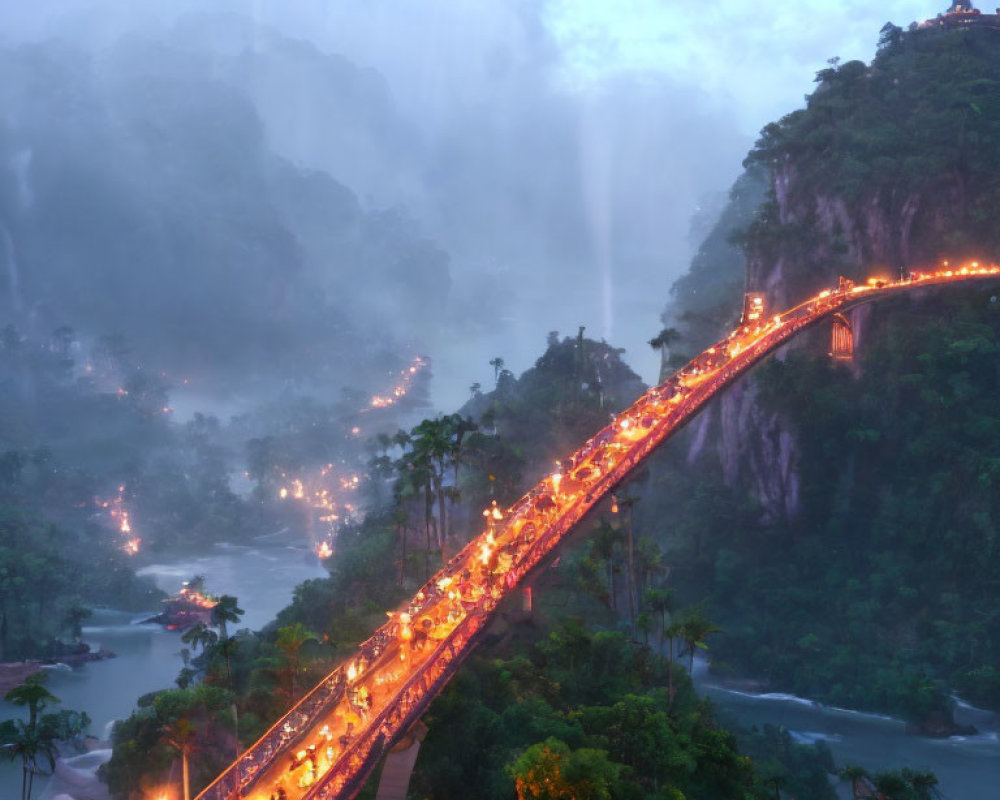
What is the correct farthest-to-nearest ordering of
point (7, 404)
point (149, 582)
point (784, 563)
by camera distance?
1. point (7, 404)
2. point (149, 582)
3. point (784, 563)

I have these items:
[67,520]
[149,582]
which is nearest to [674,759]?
[149,582]

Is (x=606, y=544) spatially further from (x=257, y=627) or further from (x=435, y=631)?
(x=257, y=627)

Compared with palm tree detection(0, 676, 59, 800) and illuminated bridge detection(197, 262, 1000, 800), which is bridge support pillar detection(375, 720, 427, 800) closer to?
illuminated bridge detection(197, 262, 1000, 800)

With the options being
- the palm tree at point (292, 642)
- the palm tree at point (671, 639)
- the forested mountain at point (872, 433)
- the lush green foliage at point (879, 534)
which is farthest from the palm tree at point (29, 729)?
the lush green foliage at point (879, 534)

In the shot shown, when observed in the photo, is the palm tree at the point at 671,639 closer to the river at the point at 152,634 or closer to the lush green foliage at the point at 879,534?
the lush green foliage at the point at 879,534

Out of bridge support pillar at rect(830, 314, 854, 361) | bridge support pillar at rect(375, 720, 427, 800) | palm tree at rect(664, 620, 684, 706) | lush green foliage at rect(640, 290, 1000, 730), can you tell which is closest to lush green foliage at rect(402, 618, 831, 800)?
palm tree at rect(664, 620, 684, 706)

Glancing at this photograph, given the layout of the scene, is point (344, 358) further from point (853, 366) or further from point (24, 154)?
point (853, 366)
